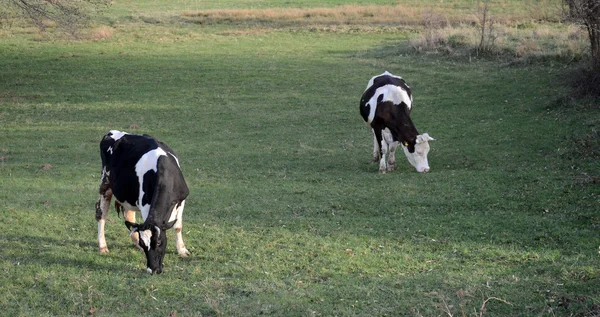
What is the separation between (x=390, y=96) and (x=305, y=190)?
336cm

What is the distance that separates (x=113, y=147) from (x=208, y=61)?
788 inches

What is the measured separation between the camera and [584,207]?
11.9 metres

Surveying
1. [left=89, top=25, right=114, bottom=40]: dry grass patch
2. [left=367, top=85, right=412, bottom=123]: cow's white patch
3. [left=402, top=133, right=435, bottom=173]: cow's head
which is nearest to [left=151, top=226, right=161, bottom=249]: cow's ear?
[left=402, top=133, right=435, bottom=173]: cow's head

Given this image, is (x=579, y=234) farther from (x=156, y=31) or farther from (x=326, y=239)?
(x=156, y=31)

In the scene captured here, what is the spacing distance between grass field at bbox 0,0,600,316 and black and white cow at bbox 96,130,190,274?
37 cm

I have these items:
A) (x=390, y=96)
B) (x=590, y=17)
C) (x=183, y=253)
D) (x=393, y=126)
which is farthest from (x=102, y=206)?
(x=590, y=17)

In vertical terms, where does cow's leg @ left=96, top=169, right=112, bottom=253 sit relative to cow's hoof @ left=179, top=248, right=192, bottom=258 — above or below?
above

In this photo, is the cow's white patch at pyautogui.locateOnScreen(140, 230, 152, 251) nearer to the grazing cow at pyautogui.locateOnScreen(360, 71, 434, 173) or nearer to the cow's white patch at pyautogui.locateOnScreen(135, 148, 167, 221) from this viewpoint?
the cow's white patch at pyautogui.locateOnScreen(135, 148, 167, 221)

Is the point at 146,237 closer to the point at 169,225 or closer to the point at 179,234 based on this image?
the point at 169,225

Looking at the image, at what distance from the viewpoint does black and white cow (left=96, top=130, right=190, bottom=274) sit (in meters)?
9.49

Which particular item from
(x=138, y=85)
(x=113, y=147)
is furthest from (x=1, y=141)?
(x=113, y=147)

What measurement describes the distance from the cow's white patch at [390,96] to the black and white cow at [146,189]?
6.65 m

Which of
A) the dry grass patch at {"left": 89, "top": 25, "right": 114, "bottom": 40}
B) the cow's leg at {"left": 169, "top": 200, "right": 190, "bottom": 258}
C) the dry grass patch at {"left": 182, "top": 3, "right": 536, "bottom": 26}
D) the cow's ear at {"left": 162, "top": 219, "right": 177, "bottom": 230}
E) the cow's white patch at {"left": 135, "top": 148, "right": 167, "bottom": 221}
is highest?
the cow's white patch at {"left": 135, "top": 148, "right": 167, "bottom": 221}

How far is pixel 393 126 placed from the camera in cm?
1612
